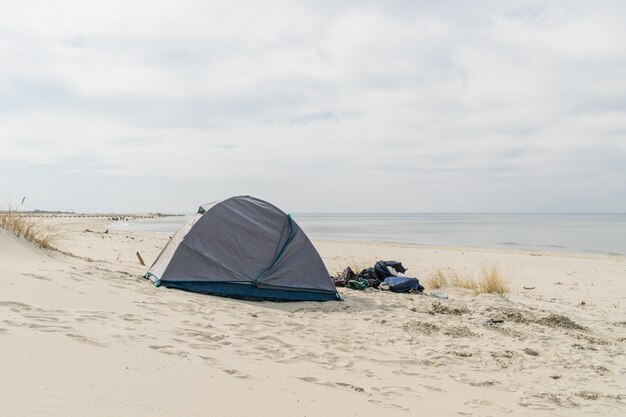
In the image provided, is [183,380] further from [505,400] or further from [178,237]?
[178,237]

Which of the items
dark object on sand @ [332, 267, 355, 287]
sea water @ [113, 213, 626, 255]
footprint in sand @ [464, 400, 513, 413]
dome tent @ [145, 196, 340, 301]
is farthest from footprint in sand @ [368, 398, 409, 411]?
sea water @ [113, 213, 626, 255]

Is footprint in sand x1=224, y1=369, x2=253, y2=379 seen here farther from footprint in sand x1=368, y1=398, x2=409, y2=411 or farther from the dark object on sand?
the dark object on sand

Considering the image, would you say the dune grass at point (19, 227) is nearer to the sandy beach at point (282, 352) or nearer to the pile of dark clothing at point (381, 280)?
the sandy beach at point (282, 352)

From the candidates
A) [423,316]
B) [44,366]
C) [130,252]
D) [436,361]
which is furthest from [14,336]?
[130,252]

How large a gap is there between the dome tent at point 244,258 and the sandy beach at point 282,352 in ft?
1.31

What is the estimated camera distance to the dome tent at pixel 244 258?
857cm

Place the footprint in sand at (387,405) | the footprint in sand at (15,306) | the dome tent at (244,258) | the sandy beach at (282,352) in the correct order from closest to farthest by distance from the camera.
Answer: the sandy beach at (282,352) → the footprint in sand at (387,405) → the footprint in sand at (15,306) → the dome tent at (244,258)

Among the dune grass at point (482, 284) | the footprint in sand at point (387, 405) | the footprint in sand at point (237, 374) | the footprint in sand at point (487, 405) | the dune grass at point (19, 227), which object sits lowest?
the footprint in sand at point (487, 405)

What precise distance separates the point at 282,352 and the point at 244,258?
3.80m

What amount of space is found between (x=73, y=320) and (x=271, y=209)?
197 inches

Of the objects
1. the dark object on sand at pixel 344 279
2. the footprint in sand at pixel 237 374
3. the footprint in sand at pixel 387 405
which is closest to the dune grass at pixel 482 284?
the dark object on sand at pixel 344 279

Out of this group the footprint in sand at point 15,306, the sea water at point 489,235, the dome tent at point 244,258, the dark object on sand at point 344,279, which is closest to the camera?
the footprint in sand at point 15,306

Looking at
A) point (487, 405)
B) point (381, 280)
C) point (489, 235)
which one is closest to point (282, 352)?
point (487, 405)

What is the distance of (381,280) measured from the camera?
35.4 ft
